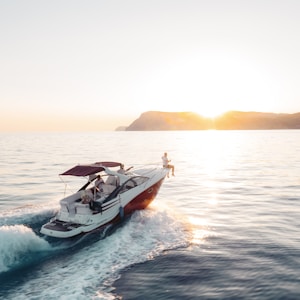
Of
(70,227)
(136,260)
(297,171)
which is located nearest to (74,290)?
(136,260)

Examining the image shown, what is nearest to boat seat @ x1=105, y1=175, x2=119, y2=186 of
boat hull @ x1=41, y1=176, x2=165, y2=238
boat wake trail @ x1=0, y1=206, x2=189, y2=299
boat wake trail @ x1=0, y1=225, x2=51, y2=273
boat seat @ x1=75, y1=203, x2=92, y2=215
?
boat hull @ x1=41, y1=176, x2=165, y2=238

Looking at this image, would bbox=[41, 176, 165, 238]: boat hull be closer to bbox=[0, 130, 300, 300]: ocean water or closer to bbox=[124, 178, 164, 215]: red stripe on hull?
bbox=[124, 178, 164, 215]: red stripe on hull

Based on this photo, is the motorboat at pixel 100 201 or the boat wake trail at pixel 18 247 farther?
the motorboat at pixel 100 201

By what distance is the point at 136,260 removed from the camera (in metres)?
12.8

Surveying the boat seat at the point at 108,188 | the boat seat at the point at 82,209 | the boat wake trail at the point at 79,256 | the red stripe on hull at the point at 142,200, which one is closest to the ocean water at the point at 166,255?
the boat wake trail at the point at 79,256

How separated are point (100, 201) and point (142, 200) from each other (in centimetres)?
344

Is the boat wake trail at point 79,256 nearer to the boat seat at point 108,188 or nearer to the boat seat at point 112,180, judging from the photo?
the boat seat at point 108,188

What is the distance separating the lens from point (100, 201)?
17.2 meters

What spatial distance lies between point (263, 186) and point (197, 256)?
18.7m

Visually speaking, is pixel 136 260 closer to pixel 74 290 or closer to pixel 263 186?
pixel 74 290

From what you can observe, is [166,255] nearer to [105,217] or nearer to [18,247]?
[105,217]

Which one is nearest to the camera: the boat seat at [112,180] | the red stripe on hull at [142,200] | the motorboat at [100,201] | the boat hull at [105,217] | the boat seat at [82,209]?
the boat hull at [105,217]

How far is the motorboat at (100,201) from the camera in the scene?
623 inches

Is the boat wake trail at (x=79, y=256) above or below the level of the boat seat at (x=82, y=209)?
below
